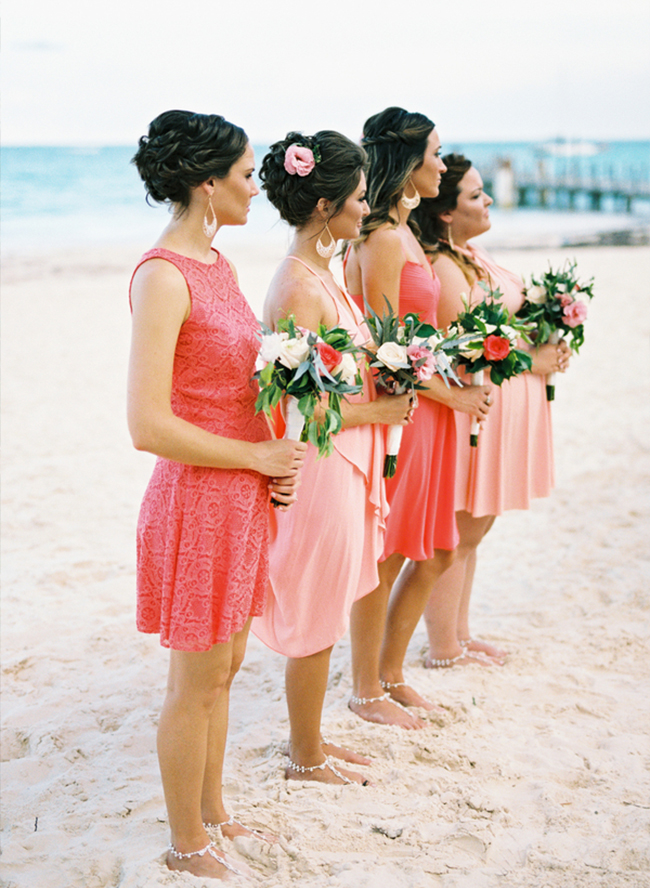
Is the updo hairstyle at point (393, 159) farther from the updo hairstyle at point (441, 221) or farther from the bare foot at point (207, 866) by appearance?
the bare foot at point (207, 866)

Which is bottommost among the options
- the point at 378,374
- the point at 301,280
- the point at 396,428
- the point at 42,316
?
the point at 396,428

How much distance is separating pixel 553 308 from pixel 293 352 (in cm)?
209

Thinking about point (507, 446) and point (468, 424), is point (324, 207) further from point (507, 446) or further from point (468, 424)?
point (507, 446)

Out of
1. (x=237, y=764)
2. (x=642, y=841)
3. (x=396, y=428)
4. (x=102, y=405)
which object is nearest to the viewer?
(x=642, y=841)

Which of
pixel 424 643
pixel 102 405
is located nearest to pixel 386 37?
pixel 102 405

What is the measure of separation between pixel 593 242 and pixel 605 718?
73.1 ft

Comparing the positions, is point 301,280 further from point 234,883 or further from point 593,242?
point 593,242

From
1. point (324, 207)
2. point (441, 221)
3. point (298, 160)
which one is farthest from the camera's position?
point (441, 221)

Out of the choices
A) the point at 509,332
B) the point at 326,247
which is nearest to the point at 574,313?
the point at 509,332

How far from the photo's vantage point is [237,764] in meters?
3.43

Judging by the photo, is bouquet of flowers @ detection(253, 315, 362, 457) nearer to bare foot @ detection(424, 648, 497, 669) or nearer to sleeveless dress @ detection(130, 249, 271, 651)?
sleeveless dress @ detection(130, 249, 271, 651)

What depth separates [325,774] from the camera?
10.6 feet

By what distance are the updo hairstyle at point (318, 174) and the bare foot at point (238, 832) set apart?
2.11 metres

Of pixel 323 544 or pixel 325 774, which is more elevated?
pixel 323 544
